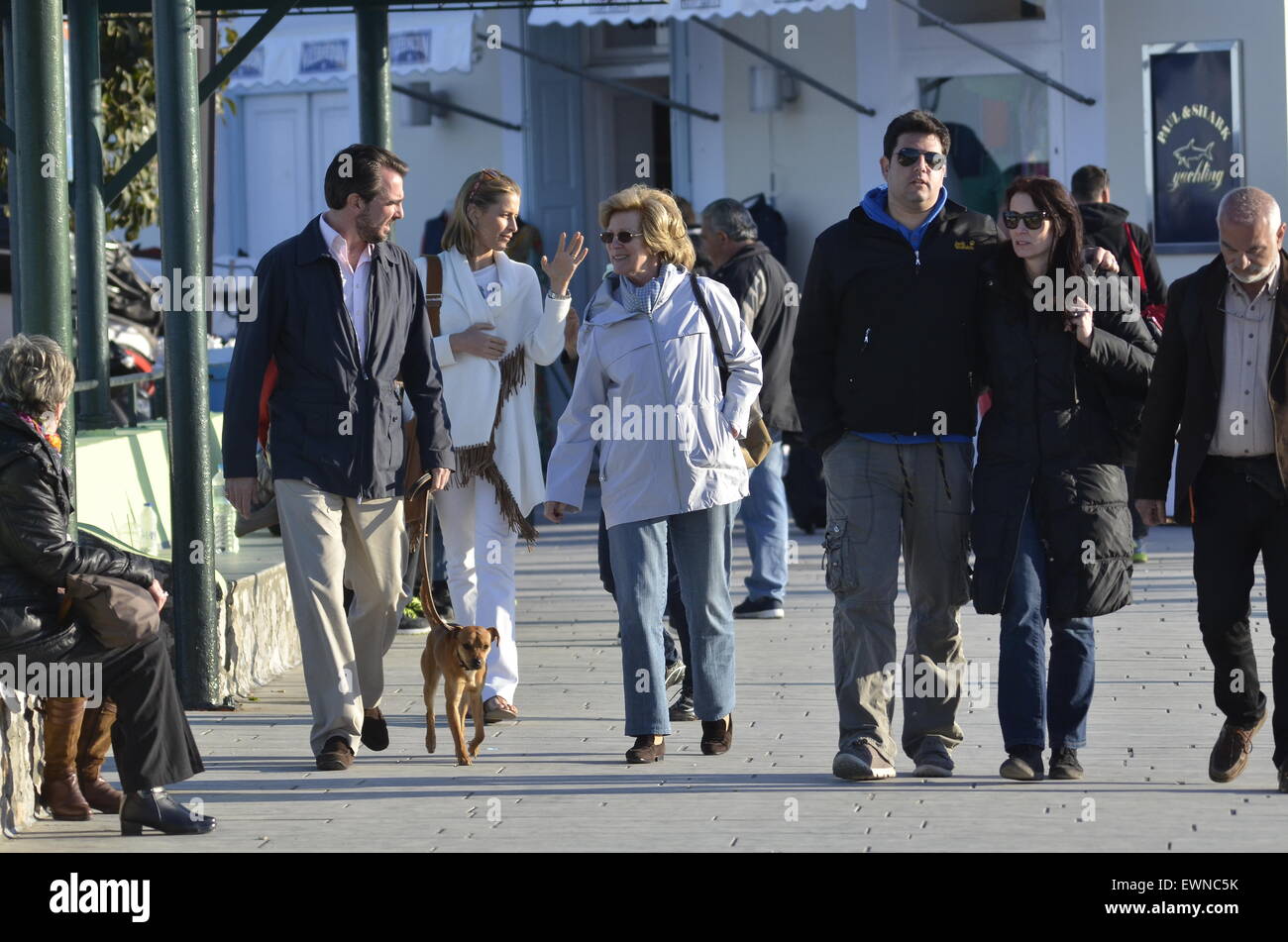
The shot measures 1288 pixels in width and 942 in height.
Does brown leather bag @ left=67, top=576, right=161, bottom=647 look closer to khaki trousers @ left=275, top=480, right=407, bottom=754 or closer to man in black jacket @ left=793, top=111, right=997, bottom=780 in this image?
khaki trousers @ left=275, top=480, right=407, bottom=754

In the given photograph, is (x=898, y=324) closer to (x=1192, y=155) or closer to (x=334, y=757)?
(x=334, y=757)

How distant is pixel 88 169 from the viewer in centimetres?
941

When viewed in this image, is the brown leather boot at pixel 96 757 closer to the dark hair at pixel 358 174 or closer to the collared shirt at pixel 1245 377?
the dark hair at pixel 358 174

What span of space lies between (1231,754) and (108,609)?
3385 millimetres

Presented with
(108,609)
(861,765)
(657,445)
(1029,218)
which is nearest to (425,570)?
(657,445)

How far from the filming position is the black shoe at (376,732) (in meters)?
7.20

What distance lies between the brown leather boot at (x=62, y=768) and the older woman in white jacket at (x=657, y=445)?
1667 mm

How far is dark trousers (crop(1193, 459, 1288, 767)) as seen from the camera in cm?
633

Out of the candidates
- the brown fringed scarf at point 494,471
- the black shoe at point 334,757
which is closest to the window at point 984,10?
the brown fringed scarf at point 494,471

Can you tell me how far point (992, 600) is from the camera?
6.41 metres

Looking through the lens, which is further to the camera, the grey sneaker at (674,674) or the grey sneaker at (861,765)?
the grey sneaker at (674,674)

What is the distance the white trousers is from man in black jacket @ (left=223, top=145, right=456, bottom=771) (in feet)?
2.32
